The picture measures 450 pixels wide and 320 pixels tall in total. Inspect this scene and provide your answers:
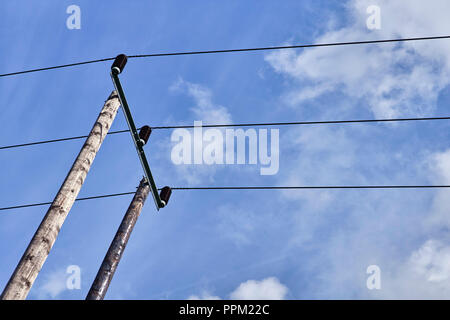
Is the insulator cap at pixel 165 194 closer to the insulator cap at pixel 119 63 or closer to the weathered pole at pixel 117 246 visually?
the weathered pole at pixel 117 246

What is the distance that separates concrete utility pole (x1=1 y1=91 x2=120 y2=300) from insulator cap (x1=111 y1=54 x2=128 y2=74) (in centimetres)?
51

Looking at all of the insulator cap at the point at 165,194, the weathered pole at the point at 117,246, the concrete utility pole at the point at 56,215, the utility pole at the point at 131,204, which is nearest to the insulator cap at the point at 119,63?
the utility pole at the point at 131,204

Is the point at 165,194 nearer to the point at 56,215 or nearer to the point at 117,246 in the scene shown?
the point at 117,246

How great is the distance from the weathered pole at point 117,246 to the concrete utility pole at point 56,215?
1013 millimetres

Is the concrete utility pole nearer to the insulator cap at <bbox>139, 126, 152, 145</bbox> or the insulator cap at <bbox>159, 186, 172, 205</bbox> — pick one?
the insulator cap at <bbox>139, 126, 152, 145</bbox>

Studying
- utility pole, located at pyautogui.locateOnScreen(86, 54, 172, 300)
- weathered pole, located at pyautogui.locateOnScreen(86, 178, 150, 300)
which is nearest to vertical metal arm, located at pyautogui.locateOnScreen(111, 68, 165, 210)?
utility pole, located at pyautogui.locateOnScreen(86, 54, 172, 300)

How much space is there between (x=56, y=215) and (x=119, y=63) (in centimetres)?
274

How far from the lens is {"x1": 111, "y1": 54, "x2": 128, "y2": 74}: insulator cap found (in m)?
7.21

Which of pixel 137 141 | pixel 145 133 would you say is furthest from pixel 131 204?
pixel 145 133

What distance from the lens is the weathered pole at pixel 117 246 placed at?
615 cm
